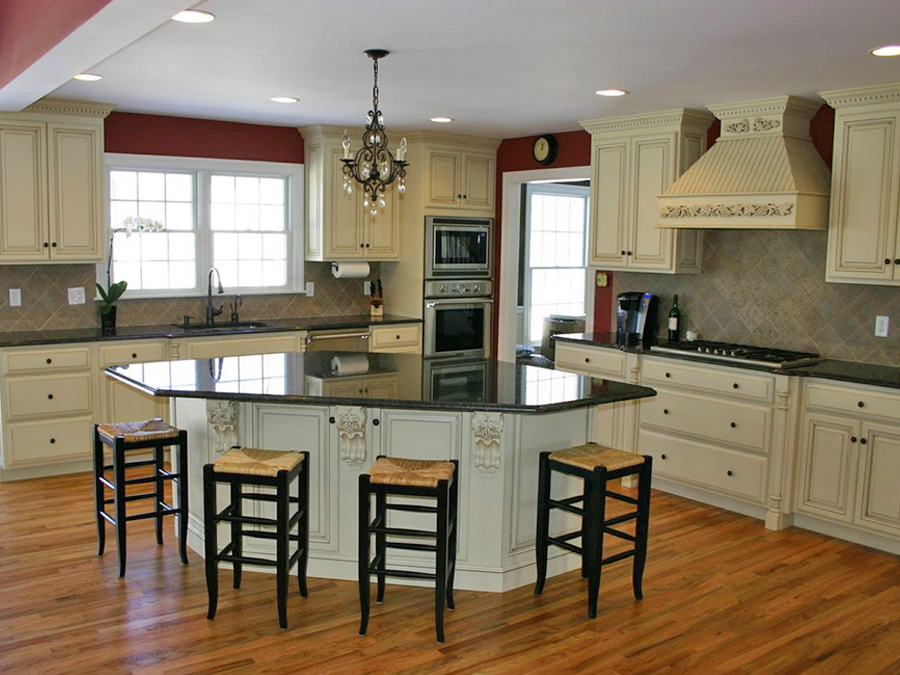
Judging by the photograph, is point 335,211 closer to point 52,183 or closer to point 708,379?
point 52,183

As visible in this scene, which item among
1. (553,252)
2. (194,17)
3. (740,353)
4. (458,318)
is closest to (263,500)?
(194,17)

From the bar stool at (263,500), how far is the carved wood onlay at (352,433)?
0.21m

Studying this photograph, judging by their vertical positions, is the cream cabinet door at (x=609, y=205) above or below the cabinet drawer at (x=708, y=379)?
above

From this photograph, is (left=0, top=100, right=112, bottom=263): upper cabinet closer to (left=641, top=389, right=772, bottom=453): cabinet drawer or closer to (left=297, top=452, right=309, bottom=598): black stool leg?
(left=297, top=452, right=309, bottom=598): black stool leg

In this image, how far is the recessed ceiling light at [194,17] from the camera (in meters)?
3.32

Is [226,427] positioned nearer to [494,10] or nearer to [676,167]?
[494,10]

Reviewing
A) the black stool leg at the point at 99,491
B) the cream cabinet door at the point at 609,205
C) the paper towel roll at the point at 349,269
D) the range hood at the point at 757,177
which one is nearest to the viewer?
the black stool leg at the point at 99,491

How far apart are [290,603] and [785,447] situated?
286 cm

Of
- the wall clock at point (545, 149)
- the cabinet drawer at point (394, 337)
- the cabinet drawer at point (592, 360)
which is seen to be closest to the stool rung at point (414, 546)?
the cabinet drawer at point (592, 360)

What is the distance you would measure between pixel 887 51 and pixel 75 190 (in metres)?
4.81

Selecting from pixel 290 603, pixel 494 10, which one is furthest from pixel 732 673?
pixel 494 10

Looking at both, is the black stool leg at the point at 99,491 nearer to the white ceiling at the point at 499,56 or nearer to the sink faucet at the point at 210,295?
the white ceiling at the point at 499,56

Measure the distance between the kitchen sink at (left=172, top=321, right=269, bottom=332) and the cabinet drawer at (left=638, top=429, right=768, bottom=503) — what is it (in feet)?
9.71

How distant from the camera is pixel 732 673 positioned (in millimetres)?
3217
